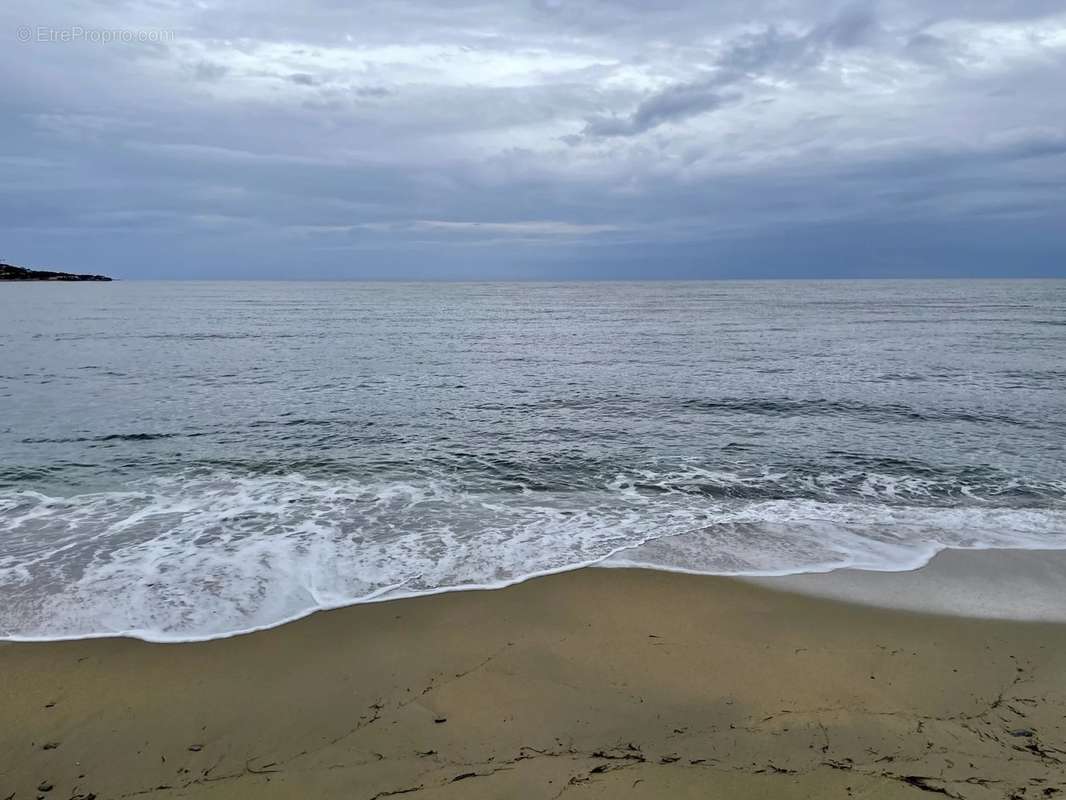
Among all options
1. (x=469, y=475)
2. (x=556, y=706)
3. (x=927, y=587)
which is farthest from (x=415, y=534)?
(x=927, y=587)

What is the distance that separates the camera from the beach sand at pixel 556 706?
5.09 m

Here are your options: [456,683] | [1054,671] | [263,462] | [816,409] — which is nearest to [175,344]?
[263,462]

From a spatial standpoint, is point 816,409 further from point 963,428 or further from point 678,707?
point 678,707

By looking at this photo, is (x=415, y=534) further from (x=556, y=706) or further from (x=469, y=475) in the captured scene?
(x=556, y=706)

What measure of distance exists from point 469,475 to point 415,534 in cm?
337

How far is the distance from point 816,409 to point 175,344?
111ft

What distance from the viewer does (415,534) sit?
10.5 m

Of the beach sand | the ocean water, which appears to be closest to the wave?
the ocean water

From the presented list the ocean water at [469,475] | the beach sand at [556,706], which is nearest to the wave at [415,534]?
the ocean water at [469,475]

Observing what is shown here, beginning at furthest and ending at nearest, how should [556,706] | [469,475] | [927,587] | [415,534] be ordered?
[469,475]
[415,534]
[927,587]
[556,706]

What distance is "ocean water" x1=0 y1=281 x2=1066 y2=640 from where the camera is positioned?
9.05m

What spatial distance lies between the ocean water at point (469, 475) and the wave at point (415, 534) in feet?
0.17

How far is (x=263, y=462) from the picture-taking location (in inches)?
577

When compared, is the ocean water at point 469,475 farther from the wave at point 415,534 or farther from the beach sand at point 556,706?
the beach sand at point 556,706
